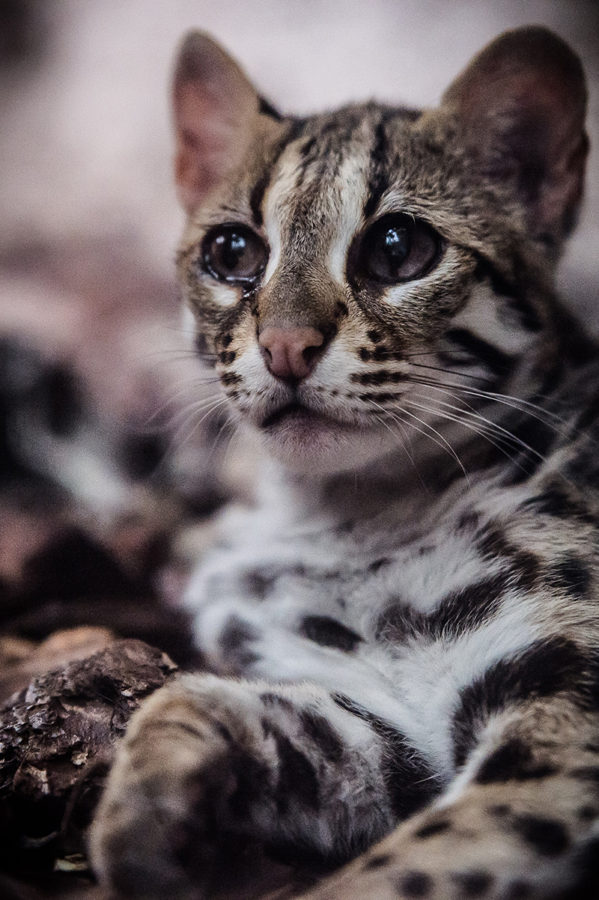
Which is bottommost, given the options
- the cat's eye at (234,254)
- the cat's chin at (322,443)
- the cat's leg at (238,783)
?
the cat's leg at (238,783)

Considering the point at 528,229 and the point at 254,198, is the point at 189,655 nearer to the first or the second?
the point at 254,198

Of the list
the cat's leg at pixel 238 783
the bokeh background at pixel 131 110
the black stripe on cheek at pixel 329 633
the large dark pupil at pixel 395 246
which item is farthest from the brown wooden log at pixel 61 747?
the bokeh background at pixel 131 110

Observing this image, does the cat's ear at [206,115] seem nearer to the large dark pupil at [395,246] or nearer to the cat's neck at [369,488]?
the large dark pupil at [395,246]

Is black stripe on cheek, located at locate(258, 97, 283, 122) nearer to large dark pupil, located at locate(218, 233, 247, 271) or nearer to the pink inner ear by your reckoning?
the pink inner ear

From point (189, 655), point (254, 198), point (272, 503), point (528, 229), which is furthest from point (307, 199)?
point (189, 655)

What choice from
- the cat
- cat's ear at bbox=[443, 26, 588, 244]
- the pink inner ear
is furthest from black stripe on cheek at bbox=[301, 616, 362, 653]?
the pink inner ear

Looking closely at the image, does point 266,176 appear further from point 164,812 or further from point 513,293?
point 164,812
